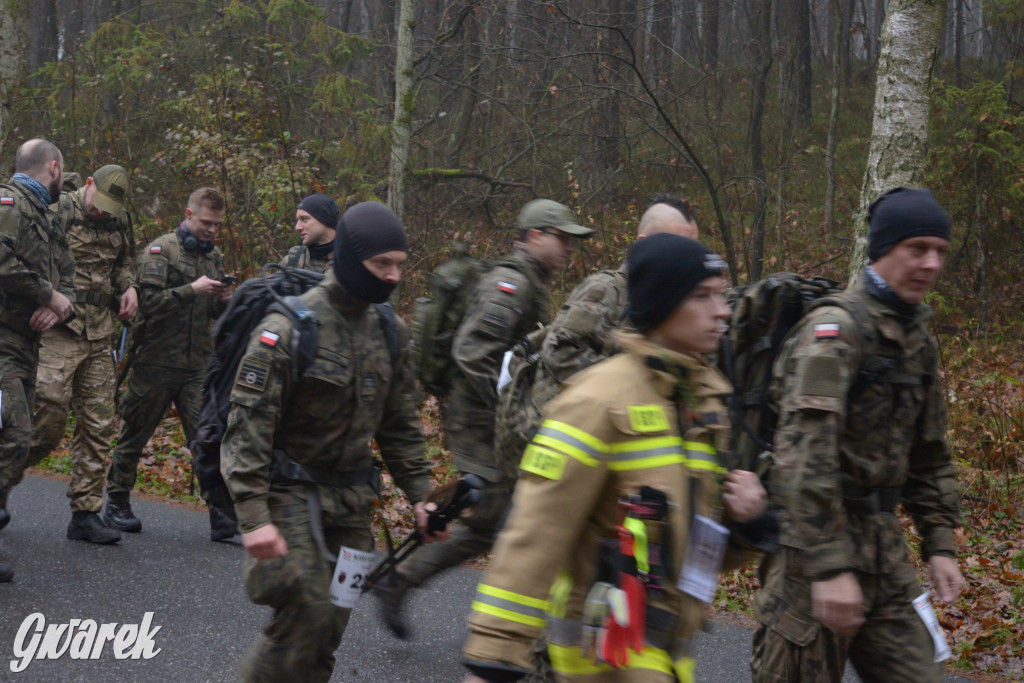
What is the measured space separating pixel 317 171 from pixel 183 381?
6.97 meters

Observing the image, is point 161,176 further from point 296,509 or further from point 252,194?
point 296,509

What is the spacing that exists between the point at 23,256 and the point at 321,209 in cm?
196

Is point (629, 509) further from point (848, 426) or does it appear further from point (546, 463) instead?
point (848, 426)

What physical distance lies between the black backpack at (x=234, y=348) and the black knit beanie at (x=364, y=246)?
21 centimetres

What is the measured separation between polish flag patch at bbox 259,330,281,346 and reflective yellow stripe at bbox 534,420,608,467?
165cm

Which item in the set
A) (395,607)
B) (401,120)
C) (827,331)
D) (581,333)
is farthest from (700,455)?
(401,120)

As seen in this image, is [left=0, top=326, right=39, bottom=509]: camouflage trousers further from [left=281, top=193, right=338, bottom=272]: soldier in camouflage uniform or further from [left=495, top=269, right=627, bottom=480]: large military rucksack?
[left=495, top=269, right=627, bottom=480]: large military rucksack

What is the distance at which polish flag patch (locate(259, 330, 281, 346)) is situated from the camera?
12.5ft

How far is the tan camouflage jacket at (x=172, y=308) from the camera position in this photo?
7.65 metres

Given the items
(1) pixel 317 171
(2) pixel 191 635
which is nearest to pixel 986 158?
(1) pixel 317 171

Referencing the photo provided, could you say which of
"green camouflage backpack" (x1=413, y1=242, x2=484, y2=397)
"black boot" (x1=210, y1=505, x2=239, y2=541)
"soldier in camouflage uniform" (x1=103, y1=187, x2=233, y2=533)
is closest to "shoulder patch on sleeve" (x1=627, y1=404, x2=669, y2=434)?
"green camouflage backpack" (x1=413, y1=242, x2=484, y2=397)

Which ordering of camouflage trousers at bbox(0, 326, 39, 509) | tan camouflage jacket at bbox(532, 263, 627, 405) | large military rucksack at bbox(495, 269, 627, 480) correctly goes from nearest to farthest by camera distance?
tan camouflage jacket at bbox(532, 263, 627, 405), large military rucksack at bbox(495, 269, 627, 480), camouflage trousers at bbox(0, 326, 39, 509)

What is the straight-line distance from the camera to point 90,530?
7395 mm

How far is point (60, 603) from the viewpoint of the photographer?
239 inches
